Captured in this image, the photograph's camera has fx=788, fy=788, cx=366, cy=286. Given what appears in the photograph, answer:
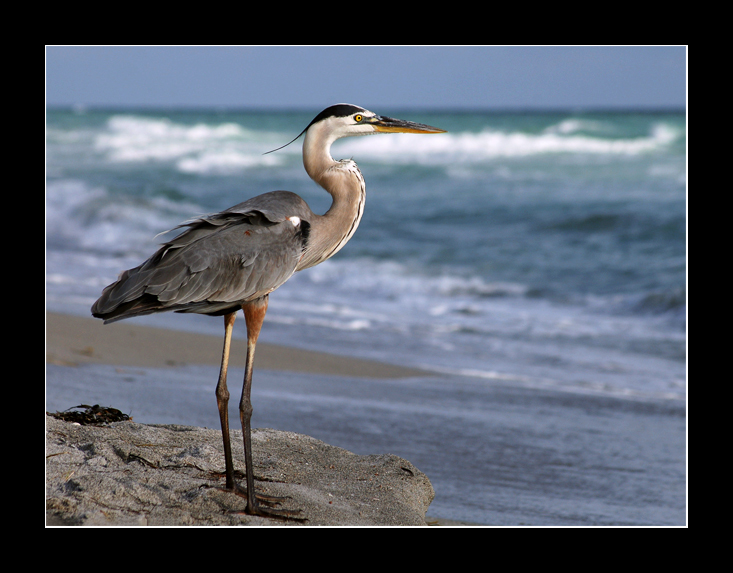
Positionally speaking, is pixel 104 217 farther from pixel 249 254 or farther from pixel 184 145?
pixel 184 145

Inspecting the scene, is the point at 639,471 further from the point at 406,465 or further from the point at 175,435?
the point at 175,435

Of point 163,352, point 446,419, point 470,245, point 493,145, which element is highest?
point 493,145

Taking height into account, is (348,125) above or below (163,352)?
above

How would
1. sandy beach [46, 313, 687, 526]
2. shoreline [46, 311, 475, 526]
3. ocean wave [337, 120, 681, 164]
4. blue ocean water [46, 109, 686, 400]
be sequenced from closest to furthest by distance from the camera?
1. sandy beach [46, 313, 687, 526]
2. shoreline [46, 311, 475, 526]
3. blue ocean water [46, 109, 686, 400]
4. ocean wave [337, 120, 681, 164]

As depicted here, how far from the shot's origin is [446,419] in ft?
18.4

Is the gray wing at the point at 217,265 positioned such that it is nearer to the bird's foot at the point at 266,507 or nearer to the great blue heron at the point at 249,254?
the great blue heron at the point at 249,254

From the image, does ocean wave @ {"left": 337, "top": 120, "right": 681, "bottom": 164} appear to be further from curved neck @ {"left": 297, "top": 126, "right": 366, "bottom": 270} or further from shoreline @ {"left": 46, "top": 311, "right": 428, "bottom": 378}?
curved neck @ {"left": 297, "top": 126, "right": 366, "bottom": 270}

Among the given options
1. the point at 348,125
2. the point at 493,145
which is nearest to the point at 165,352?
the point at 348,125

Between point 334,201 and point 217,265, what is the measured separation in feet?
2.17

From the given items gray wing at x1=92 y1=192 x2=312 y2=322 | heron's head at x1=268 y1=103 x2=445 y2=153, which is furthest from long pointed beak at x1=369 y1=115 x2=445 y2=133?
gray wing at x1=92 y1=192 x2=312 y2=322

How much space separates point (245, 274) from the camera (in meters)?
3.46

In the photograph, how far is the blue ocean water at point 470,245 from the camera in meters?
7.79

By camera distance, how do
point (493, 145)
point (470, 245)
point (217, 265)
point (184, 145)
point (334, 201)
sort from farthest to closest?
point (184, 145), point (493, 145), point (470, 245), point (334, 201), point (217, 265)

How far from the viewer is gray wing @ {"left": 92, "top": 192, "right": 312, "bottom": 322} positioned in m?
3.40
